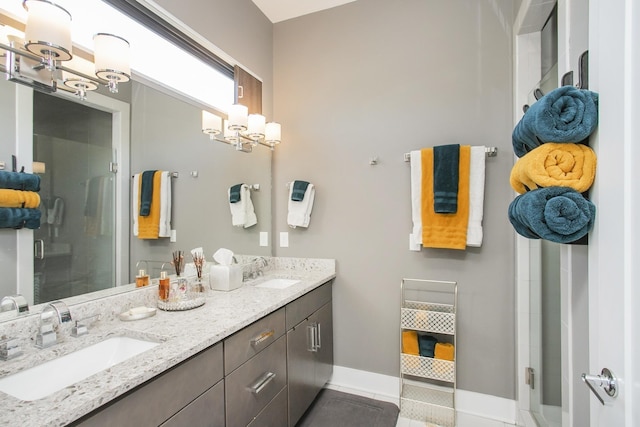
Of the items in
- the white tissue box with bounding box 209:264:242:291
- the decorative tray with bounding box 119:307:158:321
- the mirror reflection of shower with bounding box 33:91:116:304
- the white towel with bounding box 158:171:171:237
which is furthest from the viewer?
the white tissue box with bounding box 209:264:242:291

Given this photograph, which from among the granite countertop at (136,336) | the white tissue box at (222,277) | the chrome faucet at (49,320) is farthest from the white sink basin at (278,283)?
the chrome faucet at (49,320)

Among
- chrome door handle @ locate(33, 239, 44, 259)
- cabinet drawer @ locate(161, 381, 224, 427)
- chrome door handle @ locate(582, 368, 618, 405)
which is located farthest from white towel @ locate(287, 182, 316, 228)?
chrome door handle @ locate(582, 368, 618, 405)

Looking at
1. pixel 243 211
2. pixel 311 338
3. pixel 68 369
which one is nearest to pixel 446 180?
pixel 311 338

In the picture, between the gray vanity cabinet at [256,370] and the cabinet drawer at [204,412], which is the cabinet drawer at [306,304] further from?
the cabinet drawer at [204,412]

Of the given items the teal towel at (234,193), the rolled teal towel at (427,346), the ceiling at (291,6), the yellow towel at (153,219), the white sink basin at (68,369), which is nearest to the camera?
the white sink basin at (68,369)

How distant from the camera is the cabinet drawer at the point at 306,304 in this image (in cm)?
170

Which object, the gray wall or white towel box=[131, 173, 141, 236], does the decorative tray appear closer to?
white towel box=[131, 173, 141, 236]

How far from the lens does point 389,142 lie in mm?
2164

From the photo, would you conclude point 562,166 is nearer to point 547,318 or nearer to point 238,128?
point 547,318

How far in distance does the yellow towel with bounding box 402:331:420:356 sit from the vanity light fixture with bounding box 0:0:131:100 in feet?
7.09

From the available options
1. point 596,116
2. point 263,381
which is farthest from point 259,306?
point 596,116

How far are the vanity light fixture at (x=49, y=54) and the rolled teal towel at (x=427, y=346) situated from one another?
7.34ft

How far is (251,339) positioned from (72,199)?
3.12ft

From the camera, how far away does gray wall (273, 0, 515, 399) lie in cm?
191
